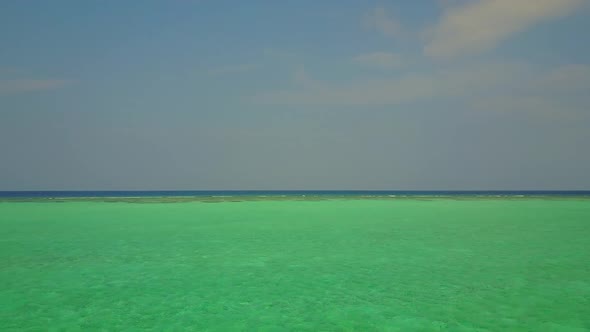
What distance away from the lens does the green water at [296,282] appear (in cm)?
616

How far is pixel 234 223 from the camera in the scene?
19.9 m

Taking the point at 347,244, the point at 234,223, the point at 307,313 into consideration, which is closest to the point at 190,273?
the point at 307,313

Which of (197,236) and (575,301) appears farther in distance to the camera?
(197,236)

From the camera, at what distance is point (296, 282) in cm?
833

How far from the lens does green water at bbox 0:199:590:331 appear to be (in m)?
6.16

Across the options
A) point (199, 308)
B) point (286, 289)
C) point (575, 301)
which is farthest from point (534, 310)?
point (199, 308)

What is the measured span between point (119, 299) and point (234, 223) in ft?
41.7

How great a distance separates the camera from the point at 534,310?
6559 mm

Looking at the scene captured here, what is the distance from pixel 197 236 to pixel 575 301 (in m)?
11.1

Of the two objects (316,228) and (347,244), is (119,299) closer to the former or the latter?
(347,244)

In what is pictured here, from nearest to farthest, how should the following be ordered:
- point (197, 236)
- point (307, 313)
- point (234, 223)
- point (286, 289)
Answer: point (307, 313)
point (286, 289)
point (197, 236)
point (234, 223)

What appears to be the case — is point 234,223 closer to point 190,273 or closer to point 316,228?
point 316,228

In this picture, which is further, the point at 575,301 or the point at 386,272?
the point at 386,272

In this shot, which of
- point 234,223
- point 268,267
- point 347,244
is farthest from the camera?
point 234,223
